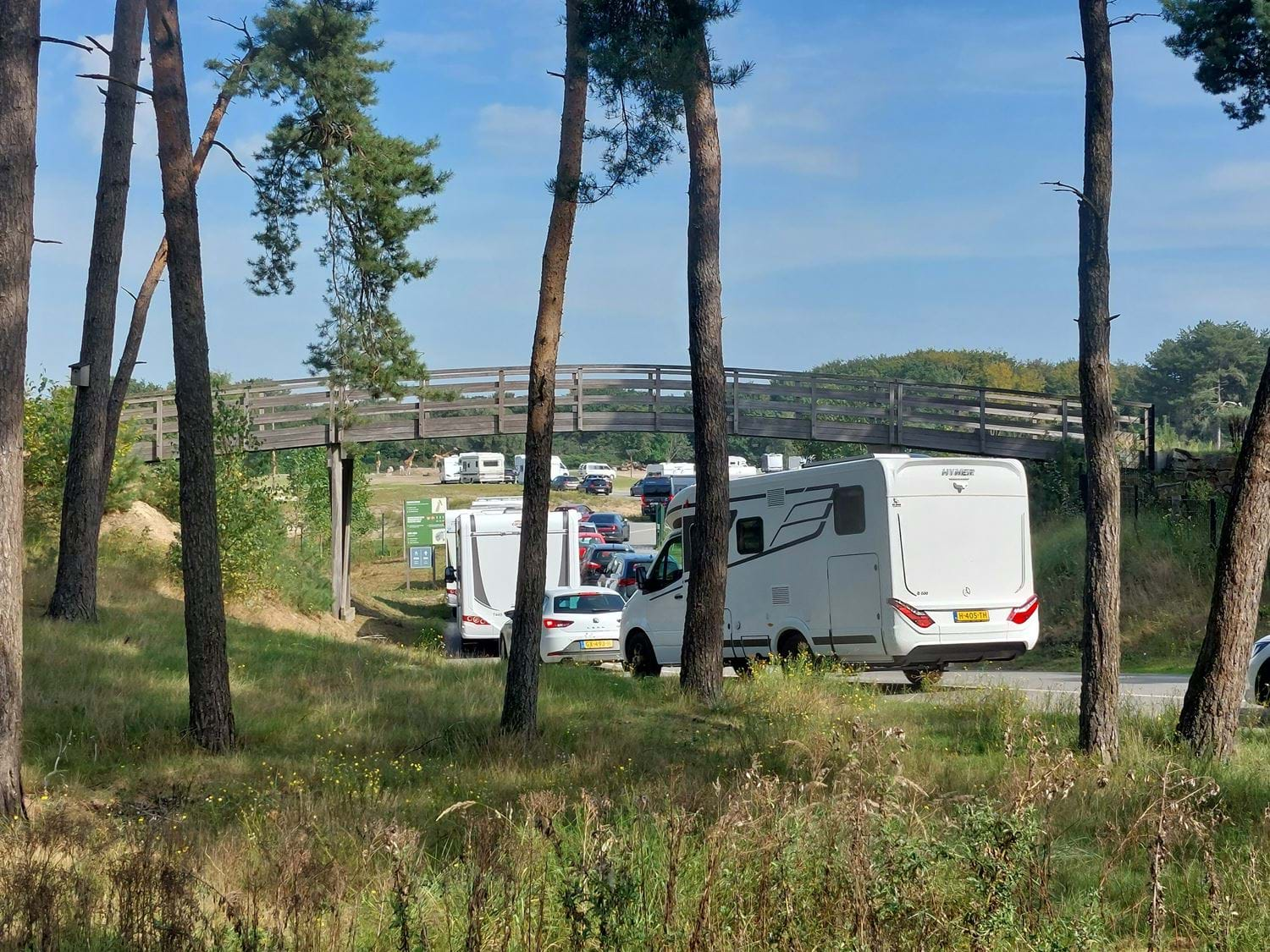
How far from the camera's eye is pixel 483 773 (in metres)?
9.62

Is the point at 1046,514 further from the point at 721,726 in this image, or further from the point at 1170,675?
the point at 721,726

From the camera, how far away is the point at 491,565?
95.0 ft

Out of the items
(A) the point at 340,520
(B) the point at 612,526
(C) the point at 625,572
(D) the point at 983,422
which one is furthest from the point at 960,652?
(B) the point at 612,526

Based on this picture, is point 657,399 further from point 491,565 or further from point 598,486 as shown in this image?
point 598,486

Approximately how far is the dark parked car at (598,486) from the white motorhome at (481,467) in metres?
8.53

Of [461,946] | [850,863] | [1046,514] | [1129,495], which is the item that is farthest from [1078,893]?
[1046,514]

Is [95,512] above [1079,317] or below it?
below

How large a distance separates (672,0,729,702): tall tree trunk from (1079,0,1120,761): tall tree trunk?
4708 millimetres

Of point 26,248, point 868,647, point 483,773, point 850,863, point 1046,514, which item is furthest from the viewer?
point 1046,514

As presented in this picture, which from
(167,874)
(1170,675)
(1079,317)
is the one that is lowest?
(1170,675)

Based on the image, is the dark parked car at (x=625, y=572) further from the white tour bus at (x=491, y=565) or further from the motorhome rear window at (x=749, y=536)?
the motorhome rear window at (x=749, y=536)

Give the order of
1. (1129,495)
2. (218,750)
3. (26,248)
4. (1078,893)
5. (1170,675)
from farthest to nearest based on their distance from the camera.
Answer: (1129,495), (1170,675), (218,750), (26,248), (1078,893)

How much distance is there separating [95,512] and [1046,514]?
22.0 m

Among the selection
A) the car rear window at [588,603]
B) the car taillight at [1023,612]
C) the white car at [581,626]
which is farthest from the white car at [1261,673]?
the car rear window at [588,603]
